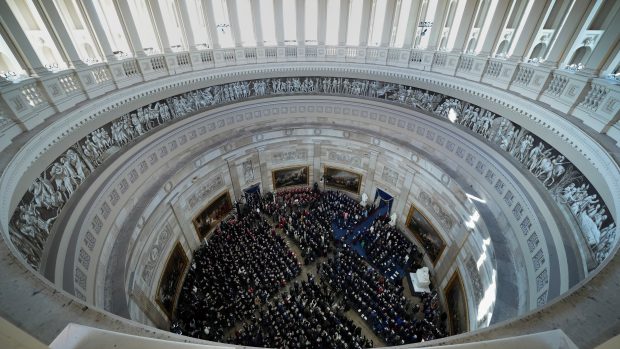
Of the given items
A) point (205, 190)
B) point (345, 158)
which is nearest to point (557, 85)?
point (345, 158)

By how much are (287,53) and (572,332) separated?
16.4 meters

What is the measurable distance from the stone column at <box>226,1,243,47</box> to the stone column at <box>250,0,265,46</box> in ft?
2.97

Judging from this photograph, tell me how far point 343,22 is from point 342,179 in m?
9.21

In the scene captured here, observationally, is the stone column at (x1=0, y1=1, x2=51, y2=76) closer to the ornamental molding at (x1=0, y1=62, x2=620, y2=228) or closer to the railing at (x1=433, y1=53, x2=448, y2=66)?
the ornamental molding at (x1=0, y1=62, x2=620, y2=228)

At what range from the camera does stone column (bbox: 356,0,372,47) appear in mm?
14552

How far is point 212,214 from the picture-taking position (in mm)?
15102

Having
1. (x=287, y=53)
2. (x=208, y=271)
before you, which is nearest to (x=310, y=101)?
(x=287, y=53)

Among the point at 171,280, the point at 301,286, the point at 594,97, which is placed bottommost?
the point at 301,286

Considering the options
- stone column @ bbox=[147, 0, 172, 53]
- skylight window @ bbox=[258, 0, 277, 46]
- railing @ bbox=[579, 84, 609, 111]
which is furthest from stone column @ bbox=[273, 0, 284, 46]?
railing @ bbox=[579, 84, 609, 111]

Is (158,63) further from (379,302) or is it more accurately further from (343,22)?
(379,302)

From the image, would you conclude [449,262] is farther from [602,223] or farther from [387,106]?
[387,106]

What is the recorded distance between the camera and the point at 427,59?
13.3 meters

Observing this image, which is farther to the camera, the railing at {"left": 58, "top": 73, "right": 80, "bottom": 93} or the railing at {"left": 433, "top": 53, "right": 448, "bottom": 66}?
the railing at {"left": 433, "top": 53, "right": 448, "bottom": 66}

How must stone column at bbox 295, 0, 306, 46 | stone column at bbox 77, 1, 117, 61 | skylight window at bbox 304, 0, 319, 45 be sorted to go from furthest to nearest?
1. skylight window at bbox 304, 0, 319, 45
2. stone column at bbox 295, 0, 306, 46
3. stone column at bbox 77, 1, 117, 61
